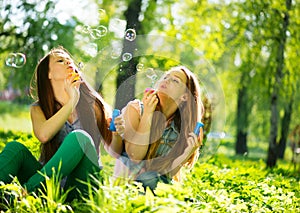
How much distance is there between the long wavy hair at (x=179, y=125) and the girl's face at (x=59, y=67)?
60 cm

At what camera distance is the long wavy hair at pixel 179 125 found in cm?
327

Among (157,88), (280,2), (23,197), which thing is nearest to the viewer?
(23,197)

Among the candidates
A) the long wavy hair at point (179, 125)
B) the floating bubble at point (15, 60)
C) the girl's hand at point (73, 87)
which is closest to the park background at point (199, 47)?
the floating bubble at point (15, 60)

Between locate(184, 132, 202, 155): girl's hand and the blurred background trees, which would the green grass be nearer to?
locate(184, 132, 202, 155): girl's hand

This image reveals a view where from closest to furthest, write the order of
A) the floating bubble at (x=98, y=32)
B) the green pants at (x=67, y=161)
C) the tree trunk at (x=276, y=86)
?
the green pants at (x=67, y=161)
the floating bubble at (x=98, y=32)
the tree trunk at (x=276, y=86)

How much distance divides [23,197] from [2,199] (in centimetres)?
17

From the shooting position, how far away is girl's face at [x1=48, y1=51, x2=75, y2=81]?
334cm

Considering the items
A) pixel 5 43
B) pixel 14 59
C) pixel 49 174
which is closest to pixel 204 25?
pixel 5 43

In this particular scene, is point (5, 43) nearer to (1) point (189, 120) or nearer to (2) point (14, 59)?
(2) point (14, 59)

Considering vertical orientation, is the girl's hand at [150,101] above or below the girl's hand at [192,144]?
above

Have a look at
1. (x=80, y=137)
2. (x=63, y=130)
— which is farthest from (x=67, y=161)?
(x=63, y=130)

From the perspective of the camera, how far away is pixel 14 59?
4867mm

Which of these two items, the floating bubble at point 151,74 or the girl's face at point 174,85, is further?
the floating bubble at point 151,74

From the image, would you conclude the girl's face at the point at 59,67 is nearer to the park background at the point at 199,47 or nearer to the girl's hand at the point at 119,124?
the girl's hand at the point at 119,124
